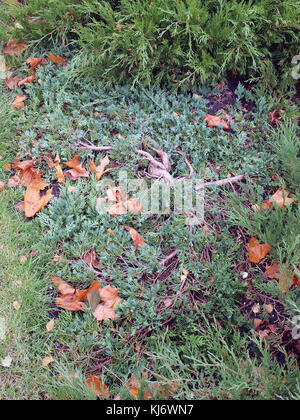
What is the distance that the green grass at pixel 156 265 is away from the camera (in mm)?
2010

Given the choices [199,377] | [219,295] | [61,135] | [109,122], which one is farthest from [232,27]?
[199,377]

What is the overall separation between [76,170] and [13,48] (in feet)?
4.44

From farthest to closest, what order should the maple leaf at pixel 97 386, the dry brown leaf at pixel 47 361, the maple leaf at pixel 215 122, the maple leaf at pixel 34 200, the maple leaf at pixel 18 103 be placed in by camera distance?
1. the maple leaf at pixel 18 103
2. the maple leaf at pixel 215 122
3. the maple leaf at pixel 34 200
4. the dry brown leaf at pixel 47 361
5. the maple leaf at pixel 97 386

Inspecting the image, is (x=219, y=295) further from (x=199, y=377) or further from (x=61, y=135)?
(x=61, y=135)

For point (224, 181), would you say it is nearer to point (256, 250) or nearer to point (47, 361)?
point (256, 250)

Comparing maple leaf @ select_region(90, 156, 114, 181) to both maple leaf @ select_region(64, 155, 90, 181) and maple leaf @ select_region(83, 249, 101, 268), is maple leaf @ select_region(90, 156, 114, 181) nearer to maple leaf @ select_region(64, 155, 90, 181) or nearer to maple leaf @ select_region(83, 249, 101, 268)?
maple leaf @ select_region(64, 155, 90, 181)

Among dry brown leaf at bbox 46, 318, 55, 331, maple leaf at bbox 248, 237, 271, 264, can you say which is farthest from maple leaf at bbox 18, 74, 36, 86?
maple leaf at bbox 248, 237, 271, 264

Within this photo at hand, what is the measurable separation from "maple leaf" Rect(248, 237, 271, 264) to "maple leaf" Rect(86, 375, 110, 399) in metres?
1.07

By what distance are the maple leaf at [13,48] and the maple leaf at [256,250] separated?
2451 mm

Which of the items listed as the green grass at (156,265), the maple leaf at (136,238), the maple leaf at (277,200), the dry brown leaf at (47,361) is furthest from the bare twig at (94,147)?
the dry brown leaf at (47,361)

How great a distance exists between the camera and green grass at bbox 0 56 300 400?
6.59 ft

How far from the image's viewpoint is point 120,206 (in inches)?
98.5

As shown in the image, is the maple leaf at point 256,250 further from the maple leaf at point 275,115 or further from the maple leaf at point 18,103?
the maple leaf at point 18,103
